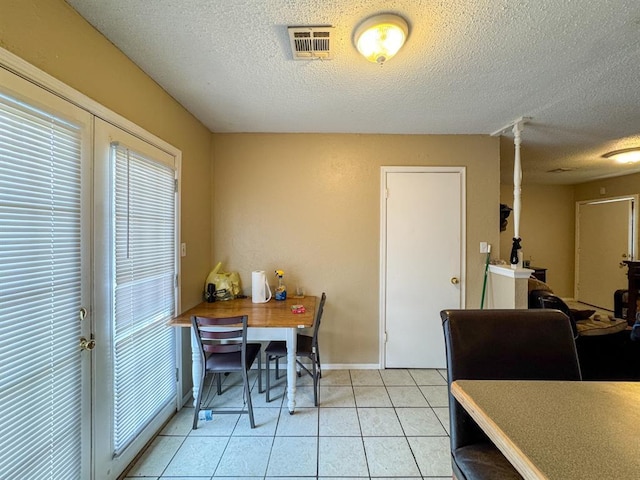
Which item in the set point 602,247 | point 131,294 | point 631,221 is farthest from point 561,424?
point 602,247

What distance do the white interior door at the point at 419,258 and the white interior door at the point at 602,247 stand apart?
4.23 meters

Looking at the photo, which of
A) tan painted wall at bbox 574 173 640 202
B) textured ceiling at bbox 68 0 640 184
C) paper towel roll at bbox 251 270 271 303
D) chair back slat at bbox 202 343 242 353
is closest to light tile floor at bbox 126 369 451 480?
chair back slat at bbox 202 343 242 353

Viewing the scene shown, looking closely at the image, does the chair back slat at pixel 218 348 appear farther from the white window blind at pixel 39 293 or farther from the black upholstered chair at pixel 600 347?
the black upholstered chair at pixel 600 347

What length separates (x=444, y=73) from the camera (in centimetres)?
178

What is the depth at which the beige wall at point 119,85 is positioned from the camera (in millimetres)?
1104

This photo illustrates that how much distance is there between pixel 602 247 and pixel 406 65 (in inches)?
233

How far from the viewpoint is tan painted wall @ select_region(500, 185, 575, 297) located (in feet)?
18.5

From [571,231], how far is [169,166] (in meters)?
7.34

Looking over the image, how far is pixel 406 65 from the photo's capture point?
1.70 meters

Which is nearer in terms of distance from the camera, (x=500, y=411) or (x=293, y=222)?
(x=500, y=411)

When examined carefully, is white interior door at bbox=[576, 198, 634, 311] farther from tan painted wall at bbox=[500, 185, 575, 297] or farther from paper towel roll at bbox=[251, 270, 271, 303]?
paper towel roll at bbox=[251, 270, 271, 303]

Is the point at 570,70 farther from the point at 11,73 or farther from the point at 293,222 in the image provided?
the point at 11,73

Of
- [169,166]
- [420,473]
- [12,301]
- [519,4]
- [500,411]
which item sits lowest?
[420,473]

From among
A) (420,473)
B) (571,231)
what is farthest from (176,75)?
(571,231)
